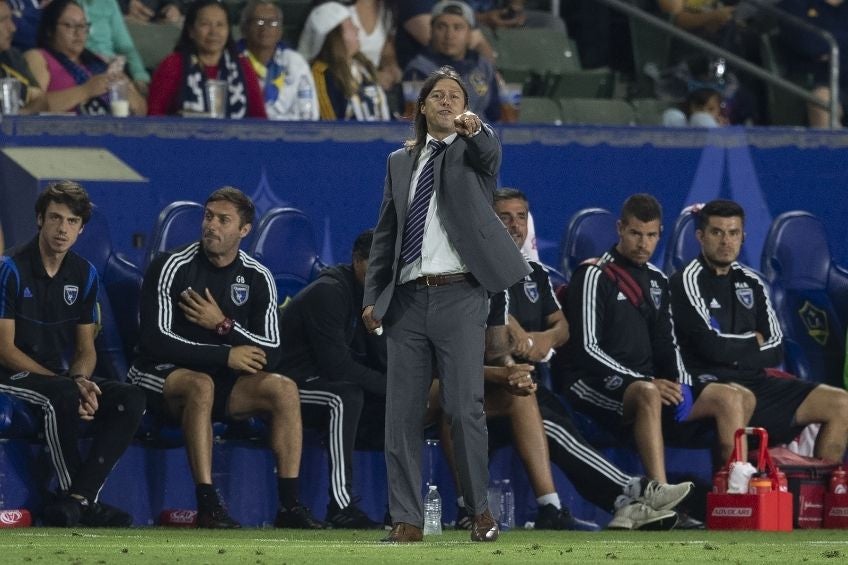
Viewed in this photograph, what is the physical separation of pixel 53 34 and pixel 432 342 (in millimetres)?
4525

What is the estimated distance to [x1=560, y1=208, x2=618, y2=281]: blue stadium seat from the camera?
11.0 metres

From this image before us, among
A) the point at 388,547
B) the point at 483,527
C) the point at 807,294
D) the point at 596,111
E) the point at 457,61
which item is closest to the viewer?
the point at 388,547

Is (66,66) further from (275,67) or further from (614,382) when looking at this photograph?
(614,382)

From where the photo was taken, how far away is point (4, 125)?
1063 cm

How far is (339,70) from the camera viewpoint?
1205 cm

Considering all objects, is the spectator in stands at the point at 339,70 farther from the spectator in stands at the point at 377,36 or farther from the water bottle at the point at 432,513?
the water bottle at the point at 432,513

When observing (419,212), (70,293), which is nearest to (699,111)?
(70,293)

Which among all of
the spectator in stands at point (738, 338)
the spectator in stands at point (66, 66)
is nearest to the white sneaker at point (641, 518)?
the spectator in stands at point (738, 338)

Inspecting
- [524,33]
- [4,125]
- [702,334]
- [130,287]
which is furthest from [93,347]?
[524,33]

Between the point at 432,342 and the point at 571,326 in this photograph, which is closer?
the point at 432,342

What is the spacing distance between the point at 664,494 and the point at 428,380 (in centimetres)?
206

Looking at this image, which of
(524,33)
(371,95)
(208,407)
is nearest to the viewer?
(208,407)

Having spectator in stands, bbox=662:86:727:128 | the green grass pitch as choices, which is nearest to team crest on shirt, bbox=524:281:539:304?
the green grass pitch

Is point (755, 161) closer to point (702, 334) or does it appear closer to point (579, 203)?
point (579, 203)
